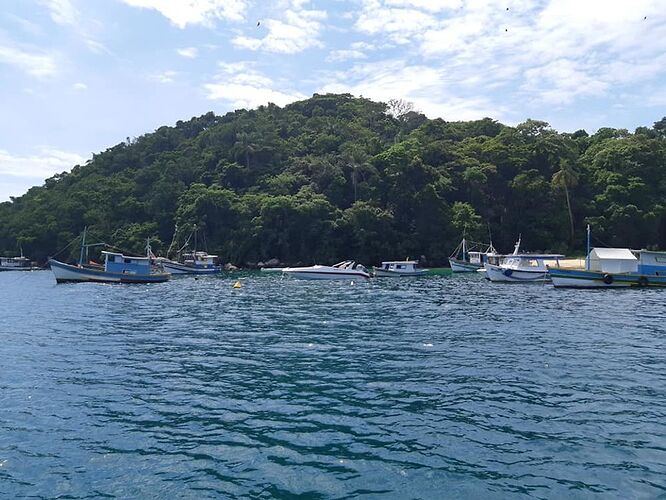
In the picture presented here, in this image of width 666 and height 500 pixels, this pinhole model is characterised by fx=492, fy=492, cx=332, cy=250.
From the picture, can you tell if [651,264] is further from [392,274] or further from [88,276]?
[88,276]

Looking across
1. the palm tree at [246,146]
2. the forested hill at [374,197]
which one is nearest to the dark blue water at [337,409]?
the forested hill at [374,197]

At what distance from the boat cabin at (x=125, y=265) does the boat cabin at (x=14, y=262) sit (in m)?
58.2

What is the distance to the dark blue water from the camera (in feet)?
31.5

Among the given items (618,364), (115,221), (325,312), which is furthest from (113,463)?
(115,221)

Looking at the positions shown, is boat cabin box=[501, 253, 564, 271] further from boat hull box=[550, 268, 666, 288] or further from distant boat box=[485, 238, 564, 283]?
boat hull box=[550, 268, 666, 288]

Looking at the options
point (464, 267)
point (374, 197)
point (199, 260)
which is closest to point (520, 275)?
point (464, 267)

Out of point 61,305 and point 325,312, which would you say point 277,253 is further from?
point 325,312

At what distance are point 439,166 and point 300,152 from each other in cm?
3448

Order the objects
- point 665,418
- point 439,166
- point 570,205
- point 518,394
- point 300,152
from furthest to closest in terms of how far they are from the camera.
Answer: point 300,152, point 439,166, point 570,205, point 518,394, point 665,418

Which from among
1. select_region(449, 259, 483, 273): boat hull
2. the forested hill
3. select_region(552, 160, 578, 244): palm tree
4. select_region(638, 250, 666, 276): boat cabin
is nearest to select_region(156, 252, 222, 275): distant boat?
the forested hill

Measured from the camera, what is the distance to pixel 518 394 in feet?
47.8

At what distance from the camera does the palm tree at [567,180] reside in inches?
3669

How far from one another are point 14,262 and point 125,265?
2477 inches

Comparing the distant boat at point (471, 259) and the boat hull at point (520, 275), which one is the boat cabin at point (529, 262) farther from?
the distant boat at point (471, 259)
